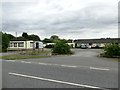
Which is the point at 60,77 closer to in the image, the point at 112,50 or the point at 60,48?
the point at 112,50

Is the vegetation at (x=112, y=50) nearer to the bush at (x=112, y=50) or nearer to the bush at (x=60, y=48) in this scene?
the bush at (x=112, y=50)

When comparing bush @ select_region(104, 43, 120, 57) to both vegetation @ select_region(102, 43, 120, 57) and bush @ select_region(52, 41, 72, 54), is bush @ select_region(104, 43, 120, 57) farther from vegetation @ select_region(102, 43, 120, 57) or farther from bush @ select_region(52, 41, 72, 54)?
bush @ select_region(52, 41, 72, 54)

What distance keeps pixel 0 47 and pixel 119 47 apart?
105 ft

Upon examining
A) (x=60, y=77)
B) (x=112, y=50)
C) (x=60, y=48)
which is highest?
(x=60, y=48)

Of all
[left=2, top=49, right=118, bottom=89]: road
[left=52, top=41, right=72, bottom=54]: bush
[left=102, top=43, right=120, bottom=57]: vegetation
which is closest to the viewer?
[left=2, top=49, right=118, bottom=89]: road

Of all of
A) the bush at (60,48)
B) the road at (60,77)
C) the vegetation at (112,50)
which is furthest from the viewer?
the bush at (60,48)

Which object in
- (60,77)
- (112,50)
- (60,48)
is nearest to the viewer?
(60,77)

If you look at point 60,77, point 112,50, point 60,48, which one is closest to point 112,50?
point 112,50

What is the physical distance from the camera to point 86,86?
727 centimetres

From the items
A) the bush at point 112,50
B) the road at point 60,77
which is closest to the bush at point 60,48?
the bush at point 112,50

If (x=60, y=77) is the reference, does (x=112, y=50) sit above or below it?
above

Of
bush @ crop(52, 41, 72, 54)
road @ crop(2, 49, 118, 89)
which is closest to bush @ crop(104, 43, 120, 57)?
bush @ crop(52, 41, 72, 54)

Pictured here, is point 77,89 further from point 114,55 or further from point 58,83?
point 114,55

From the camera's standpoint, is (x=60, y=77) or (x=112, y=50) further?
(x=112, y=50)
